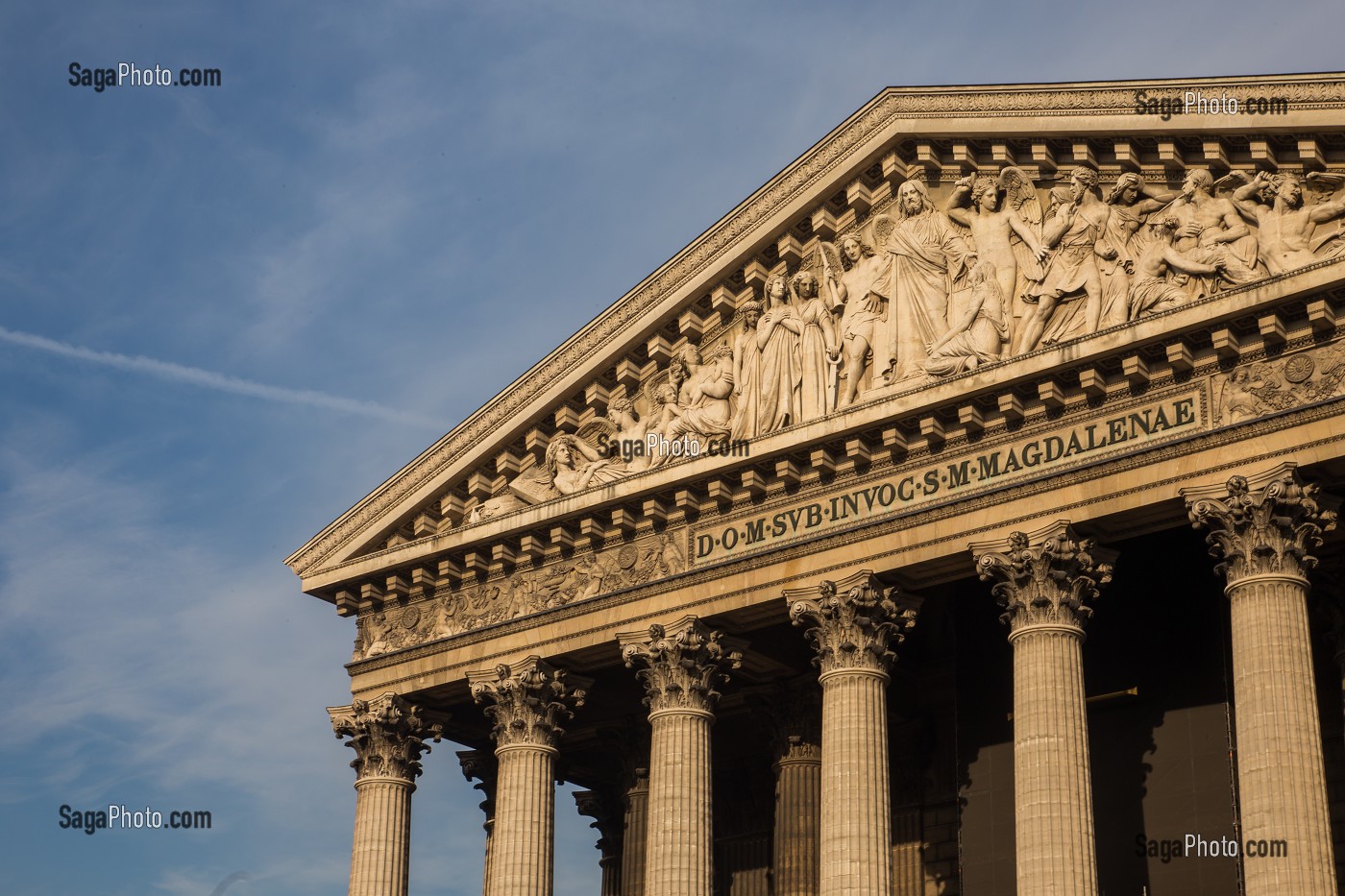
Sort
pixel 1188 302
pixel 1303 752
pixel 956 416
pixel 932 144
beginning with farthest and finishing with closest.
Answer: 1. pixel 932 144
2. pixel 956 416
3. pixel 1188 302
4. pixel 1303 752

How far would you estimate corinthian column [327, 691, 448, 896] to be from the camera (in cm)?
4031

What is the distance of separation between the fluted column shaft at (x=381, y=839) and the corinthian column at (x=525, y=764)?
217cm

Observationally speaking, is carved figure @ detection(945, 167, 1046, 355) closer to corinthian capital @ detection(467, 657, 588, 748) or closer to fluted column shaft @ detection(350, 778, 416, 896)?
corinthian capital @ detection(467, 657, 588, 748)

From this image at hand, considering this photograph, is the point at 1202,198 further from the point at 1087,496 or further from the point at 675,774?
the point at 675,774

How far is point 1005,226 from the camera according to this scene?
118 ft

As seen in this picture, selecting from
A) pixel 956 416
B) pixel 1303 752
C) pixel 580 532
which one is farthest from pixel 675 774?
pixel 1303 752

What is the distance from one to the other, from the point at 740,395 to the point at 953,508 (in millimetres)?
5669

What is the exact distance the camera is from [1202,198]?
3366cm

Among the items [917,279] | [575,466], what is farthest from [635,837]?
[917,279]

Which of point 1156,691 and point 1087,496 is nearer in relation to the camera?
point 1087,496

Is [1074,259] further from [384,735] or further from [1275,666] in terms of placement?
[384,735]

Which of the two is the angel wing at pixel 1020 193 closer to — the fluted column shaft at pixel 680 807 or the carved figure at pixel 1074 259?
the carved figure at pixel 1074 259

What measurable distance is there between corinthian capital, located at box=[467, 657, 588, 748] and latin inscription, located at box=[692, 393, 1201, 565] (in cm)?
397

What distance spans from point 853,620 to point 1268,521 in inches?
287
